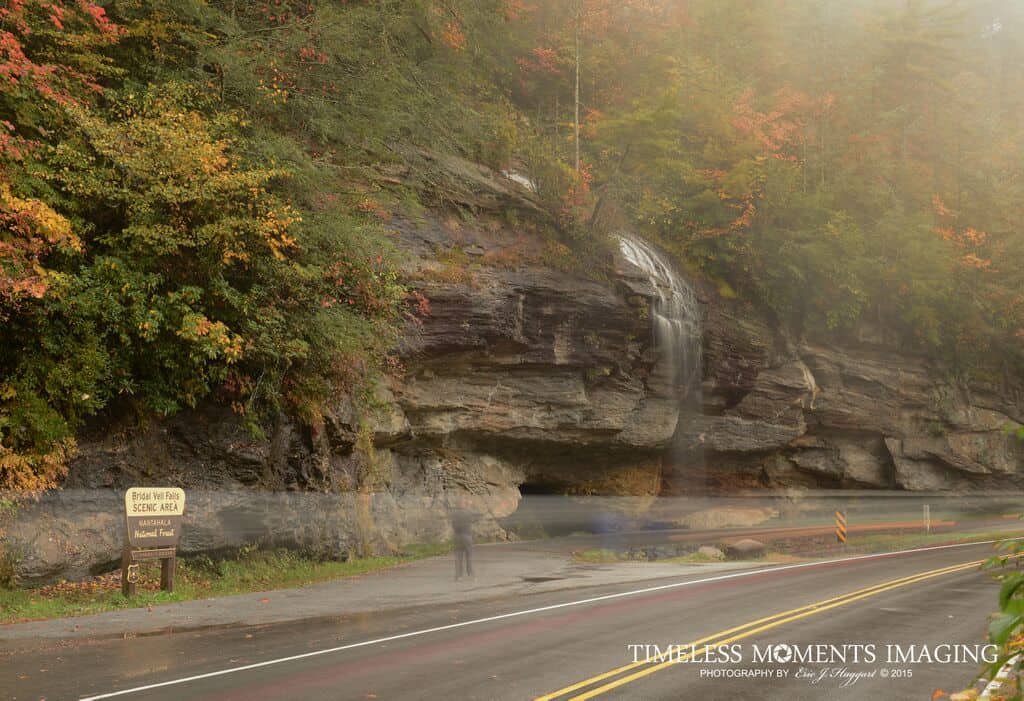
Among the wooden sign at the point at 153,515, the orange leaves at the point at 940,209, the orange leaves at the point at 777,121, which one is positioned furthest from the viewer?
the orange leaves at the point at 940,209

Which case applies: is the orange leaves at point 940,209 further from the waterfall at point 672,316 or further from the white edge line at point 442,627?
the white edge line at point 442,627

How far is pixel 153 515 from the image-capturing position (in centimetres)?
1541

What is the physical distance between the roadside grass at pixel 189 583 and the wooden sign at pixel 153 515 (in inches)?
37.0

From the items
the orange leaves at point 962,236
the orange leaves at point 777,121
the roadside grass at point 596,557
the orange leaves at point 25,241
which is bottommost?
the roadside grass at point 596,557

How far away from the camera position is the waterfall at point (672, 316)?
33.0 meters

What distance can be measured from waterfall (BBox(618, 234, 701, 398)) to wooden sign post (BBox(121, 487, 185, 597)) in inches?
812

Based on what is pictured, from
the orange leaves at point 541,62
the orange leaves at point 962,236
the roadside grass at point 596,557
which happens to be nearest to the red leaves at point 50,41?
the roadside grass at point 596,557

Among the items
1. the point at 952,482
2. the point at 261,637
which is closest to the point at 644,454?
the point at 952,482

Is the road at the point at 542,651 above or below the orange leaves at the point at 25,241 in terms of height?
below

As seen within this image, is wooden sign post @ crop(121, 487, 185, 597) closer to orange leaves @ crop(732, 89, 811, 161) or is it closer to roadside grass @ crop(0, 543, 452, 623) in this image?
roadside grass @ crop(0, 543, 452, 623)

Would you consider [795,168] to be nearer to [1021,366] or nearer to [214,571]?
[1021,366]

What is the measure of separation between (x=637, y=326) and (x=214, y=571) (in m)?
18.2

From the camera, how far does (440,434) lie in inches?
1136

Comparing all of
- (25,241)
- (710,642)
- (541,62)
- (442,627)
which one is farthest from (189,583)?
(541,62)
